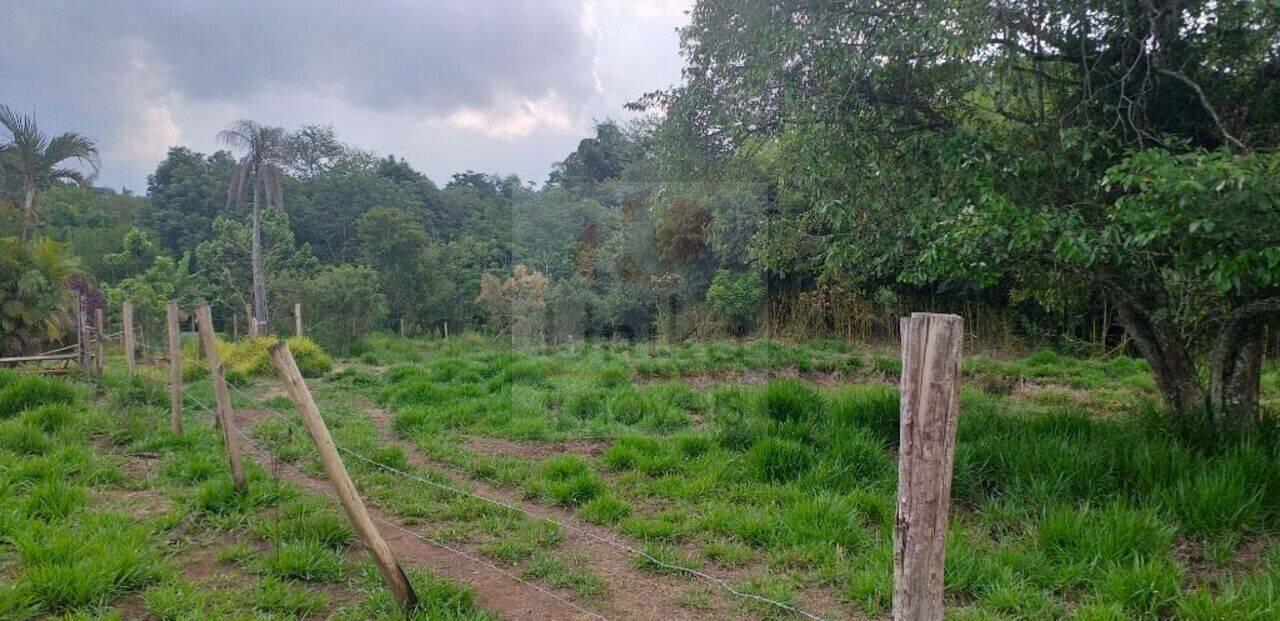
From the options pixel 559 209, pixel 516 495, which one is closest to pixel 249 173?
pixel 559 209

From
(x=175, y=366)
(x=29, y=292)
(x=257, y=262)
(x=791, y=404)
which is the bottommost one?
(x=791, y=404)

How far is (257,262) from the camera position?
19625mm

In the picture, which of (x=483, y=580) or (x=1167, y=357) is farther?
(x=1167, y=357)

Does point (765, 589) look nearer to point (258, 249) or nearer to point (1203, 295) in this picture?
point (1203, 295)

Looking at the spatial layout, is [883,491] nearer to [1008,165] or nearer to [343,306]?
[1008,165]

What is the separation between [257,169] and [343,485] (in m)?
21.6

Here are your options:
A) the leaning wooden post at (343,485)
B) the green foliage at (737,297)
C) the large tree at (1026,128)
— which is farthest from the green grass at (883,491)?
the green foliage at (737,297)

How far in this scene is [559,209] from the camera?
18.2 metres

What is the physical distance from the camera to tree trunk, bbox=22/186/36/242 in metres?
15.9

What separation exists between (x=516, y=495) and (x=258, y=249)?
18.6m

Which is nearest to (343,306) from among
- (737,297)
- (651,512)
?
(737,297)

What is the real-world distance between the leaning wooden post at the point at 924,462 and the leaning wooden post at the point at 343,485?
1951 mm

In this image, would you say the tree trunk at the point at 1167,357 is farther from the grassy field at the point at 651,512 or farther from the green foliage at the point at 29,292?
the green foliage at the point at 29,292

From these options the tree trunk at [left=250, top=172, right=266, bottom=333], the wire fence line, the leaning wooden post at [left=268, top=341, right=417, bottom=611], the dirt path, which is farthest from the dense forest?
the tree trunk at [left=250, top=172, right=266, bottom=333]
